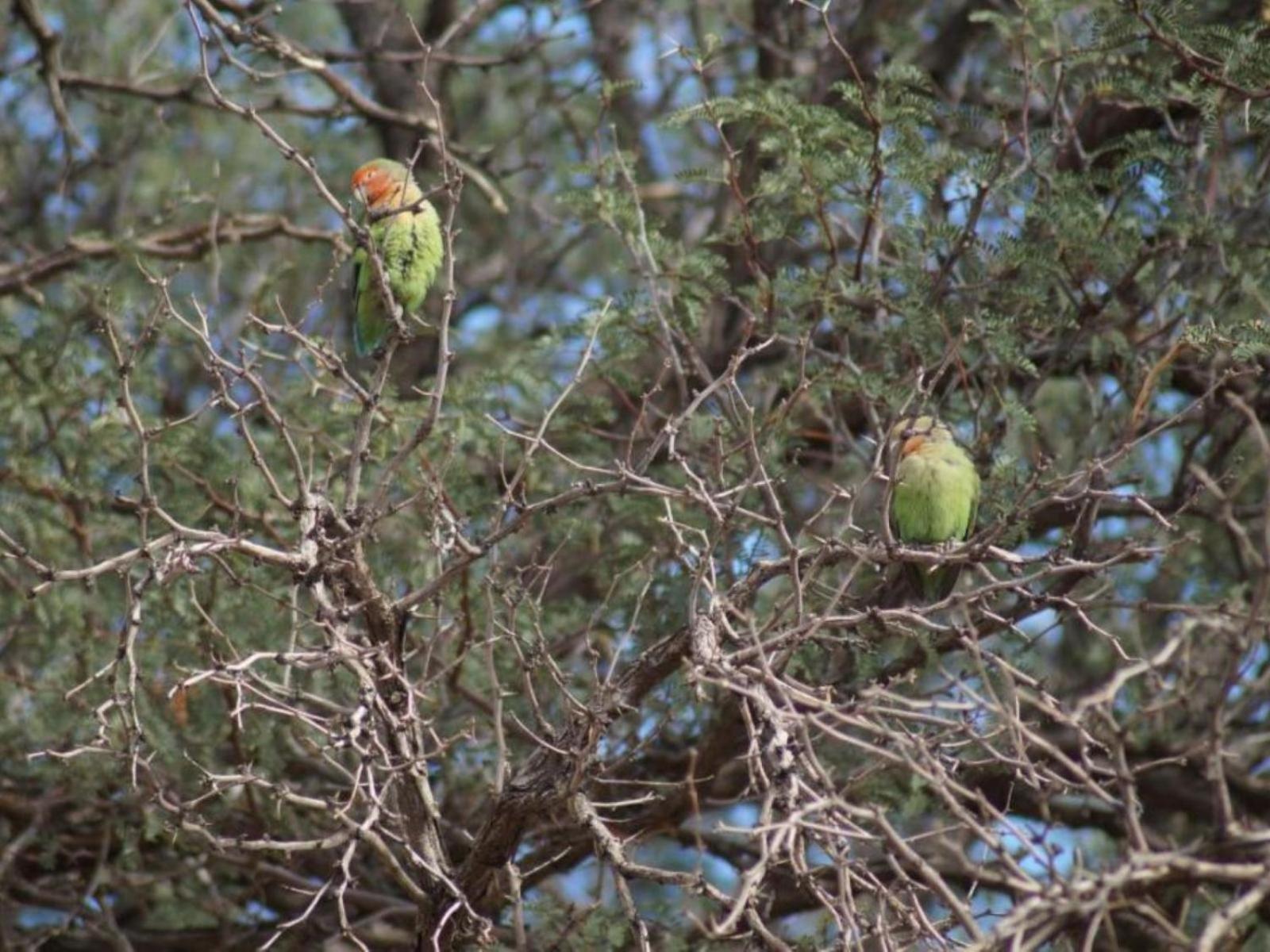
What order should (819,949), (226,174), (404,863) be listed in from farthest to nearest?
(226,174) → (404,863) → (819,949)

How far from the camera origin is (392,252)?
572 centimetres

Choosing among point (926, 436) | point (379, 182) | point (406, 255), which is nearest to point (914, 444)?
point (926, 436)

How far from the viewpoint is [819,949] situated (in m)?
4.49

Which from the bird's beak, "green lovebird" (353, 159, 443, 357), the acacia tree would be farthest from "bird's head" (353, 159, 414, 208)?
the bird's beak

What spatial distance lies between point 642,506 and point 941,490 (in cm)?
109

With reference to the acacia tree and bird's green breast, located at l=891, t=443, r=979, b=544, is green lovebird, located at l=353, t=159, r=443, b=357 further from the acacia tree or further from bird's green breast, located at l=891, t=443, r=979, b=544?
bird's green breast, located at l=891, t=443, r=979, b=544

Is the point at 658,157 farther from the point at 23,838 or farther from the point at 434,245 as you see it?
the point at 23,838

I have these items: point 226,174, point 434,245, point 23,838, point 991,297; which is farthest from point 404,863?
point 226,174

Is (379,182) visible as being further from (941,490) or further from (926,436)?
(941,490)

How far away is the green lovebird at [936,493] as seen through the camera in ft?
17.7

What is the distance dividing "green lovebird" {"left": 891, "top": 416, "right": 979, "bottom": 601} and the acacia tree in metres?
0.14

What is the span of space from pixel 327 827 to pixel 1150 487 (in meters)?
3.23

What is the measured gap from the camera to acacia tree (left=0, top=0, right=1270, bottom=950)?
4.45 meters

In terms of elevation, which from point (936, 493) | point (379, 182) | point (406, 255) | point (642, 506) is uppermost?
point (379, 182)
